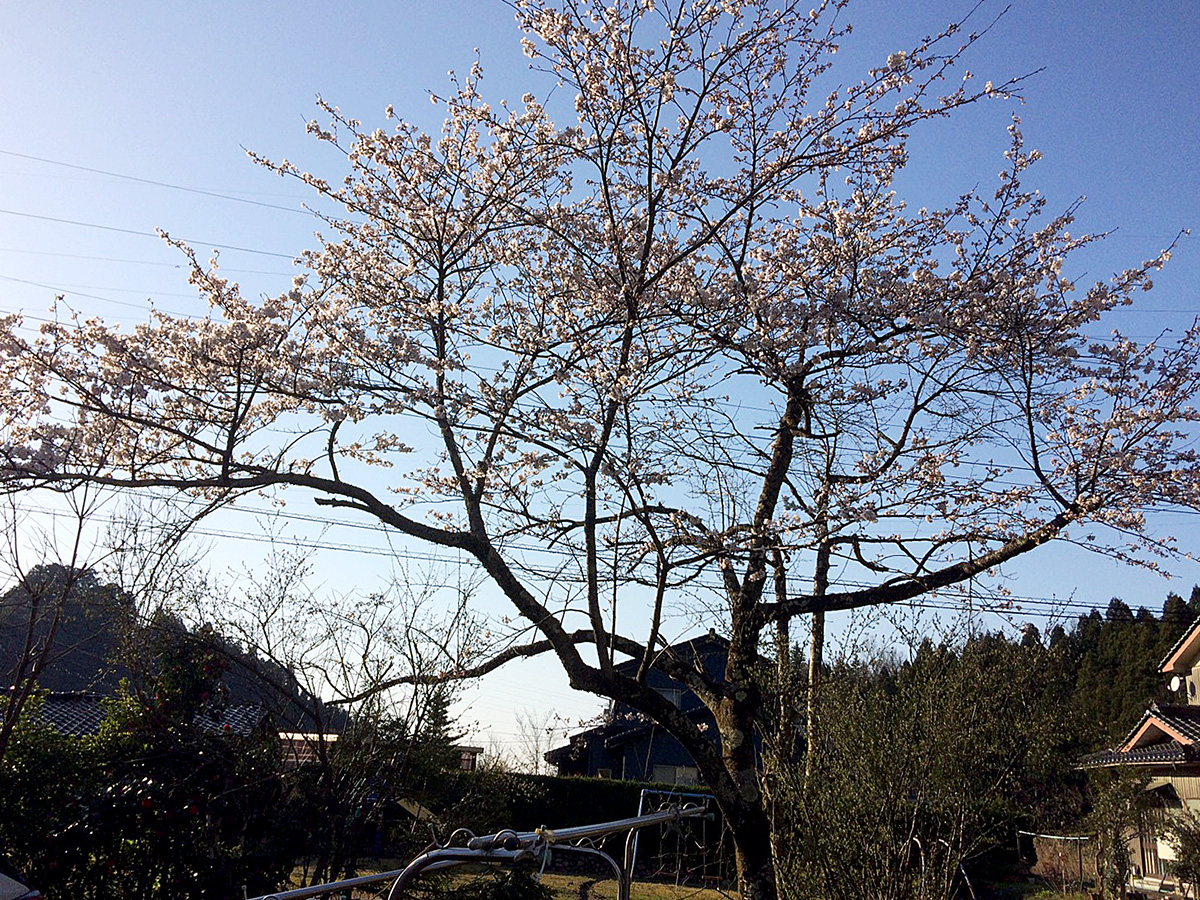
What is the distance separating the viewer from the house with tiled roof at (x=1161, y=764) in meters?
13.7

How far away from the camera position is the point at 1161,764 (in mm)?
14359

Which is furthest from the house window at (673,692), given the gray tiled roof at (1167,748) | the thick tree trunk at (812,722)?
the thick tree trunk at (812,722)

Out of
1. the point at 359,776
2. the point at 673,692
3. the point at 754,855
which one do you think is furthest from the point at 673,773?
the point at 359,776

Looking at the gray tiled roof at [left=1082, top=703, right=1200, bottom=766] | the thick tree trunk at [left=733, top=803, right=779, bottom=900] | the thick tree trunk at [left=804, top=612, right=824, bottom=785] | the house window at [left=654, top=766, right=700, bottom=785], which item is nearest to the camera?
the thick tree trunk at [left=804, top=612, right=824, bottom=785]

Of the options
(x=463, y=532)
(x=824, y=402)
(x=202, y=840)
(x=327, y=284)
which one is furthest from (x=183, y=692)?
(x=824, y=402)

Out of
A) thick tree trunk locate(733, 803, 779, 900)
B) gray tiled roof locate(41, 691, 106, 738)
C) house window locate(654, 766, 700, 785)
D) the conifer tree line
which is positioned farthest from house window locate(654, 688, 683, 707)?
thick tree trunk locate(733, 803, 779, 900)

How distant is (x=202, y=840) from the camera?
6504 mm

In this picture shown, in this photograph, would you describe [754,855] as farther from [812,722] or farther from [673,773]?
[673,773]

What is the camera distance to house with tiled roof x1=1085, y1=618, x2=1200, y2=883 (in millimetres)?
13719

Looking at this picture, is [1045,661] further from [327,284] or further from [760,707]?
[327,284]

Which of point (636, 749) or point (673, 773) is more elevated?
point (636, 749)

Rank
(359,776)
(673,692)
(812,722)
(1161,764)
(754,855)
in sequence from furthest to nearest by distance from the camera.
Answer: (673,692), (1161,764), (359,776), (754,855), (812,722)

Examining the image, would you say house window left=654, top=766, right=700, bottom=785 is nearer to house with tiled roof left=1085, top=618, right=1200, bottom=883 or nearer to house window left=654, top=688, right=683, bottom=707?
house window left=654, top=688, right=683, bottom=707

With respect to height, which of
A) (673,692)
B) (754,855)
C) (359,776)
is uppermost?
(673,692)
